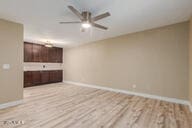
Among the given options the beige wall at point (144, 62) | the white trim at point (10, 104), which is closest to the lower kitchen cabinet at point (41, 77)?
the beige wall at point (144, 62)

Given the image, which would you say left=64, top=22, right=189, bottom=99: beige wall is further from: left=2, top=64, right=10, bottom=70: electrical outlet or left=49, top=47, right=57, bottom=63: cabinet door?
left=2, top=64, right=10, bottom=70: electrical outlet

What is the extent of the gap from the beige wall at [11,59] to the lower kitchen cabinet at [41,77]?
2479 mm

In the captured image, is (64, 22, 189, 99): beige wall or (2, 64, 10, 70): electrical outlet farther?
(64, 22, 189, 99): beige wall

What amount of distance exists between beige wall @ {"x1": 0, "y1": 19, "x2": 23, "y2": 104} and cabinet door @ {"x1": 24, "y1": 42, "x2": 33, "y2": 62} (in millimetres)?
2538

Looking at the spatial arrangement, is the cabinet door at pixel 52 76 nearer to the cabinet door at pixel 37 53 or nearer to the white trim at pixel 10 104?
the cabinet door at pixel 37 53

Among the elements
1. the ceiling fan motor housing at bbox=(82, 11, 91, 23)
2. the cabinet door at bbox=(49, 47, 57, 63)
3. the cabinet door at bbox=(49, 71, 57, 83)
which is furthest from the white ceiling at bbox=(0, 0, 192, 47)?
the cabinet door at bbox=(49, 71, 57, 83)

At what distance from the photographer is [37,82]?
590 cm

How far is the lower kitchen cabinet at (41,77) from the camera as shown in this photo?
218 inches

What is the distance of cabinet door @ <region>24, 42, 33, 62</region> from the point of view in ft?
18.1

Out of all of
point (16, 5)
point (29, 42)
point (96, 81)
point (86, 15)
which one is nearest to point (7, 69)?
point (16, 5)

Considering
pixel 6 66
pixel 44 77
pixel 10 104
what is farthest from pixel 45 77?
pixel 6 66

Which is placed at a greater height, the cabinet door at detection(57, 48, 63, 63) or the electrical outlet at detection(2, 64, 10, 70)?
the cabinet door at detection(57, 48, 63, 63)

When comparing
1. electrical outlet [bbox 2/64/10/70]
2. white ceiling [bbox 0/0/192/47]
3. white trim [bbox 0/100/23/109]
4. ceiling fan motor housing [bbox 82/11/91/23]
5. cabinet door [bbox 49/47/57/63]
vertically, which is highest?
white ceiling [bbox 0/0/192/47]

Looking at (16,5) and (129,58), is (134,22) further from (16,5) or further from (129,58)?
(16,5)
